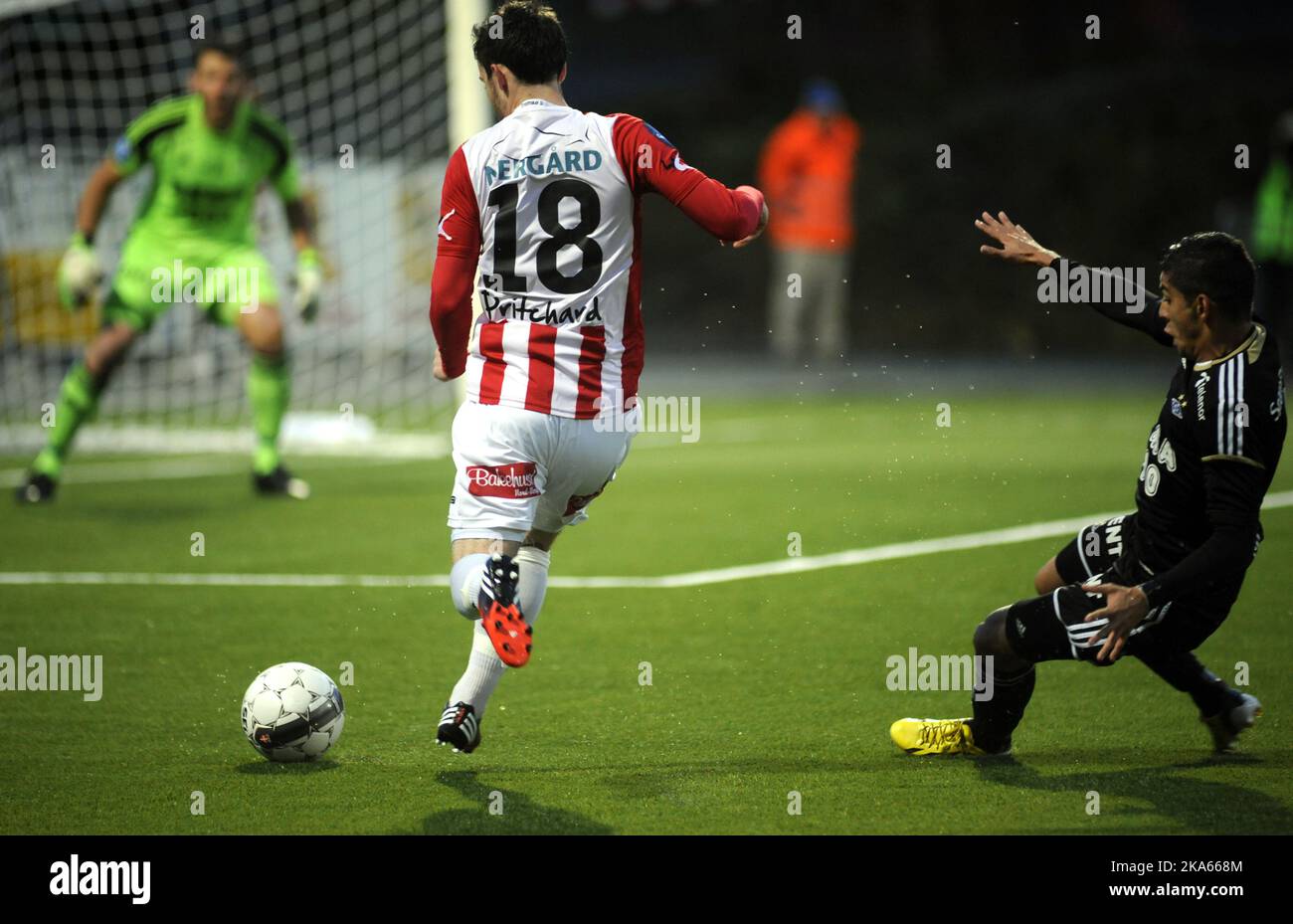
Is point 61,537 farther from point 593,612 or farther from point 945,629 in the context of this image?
point 945,629

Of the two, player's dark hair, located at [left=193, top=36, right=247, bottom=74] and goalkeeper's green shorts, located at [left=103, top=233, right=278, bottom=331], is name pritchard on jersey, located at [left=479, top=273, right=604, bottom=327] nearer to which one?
goalkeeper's green shorts, located at [left=103, top=233, right=278, bottom=331]

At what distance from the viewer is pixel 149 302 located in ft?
31.0

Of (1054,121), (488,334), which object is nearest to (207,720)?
(488,334)

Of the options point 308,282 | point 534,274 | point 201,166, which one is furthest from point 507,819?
point 201,166

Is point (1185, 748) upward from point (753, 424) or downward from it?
downward

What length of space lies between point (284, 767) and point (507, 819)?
31.3 inches

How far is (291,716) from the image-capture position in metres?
4.53

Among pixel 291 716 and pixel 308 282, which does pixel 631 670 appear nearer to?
pixel 291 716

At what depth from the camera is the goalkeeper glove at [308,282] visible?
9625 mm

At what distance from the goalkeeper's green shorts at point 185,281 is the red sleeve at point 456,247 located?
527cm

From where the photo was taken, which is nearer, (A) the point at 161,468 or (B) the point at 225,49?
(B) the point at 225,49

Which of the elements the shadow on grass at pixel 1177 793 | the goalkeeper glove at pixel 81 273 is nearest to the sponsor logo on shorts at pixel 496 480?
the shadow on grass at pixel 1177 793

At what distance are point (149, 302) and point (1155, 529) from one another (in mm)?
6561

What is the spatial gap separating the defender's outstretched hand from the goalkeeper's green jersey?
19.0 feet
